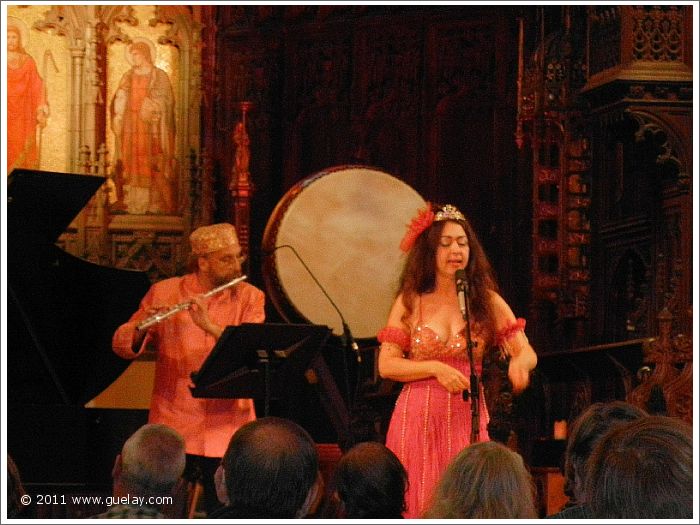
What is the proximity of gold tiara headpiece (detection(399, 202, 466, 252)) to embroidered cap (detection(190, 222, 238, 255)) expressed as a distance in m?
1.17

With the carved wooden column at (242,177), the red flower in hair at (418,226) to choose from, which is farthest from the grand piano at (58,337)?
the carved wooden column at (242,177)

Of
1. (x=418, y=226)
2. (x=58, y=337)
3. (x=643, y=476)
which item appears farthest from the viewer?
(x=58, y=337)

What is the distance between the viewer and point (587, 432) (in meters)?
4.27

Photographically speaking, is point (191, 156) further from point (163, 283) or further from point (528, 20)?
point (163, 283)

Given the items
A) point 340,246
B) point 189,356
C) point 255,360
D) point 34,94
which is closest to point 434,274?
point 255,360

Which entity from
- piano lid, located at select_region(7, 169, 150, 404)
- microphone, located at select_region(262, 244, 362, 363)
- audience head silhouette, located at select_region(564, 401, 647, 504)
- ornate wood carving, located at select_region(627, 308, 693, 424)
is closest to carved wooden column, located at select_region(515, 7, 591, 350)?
microphone, located at select_region(262, 244, 362, 363)

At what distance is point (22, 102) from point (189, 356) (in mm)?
4173

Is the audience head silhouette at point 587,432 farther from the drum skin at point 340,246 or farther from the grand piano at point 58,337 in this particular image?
the drum skin at point 340,246

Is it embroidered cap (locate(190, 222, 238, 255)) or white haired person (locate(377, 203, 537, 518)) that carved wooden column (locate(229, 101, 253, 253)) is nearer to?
embroidered cap (locate(190, 222, 238, 255))

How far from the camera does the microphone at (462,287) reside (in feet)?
17.8

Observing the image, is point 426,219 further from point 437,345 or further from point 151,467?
point 151,467

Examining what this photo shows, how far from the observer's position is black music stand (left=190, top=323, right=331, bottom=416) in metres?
6.27

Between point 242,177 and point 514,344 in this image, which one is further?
point 242,177

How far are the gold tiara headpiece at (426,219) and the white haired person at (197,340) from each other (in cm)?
116
